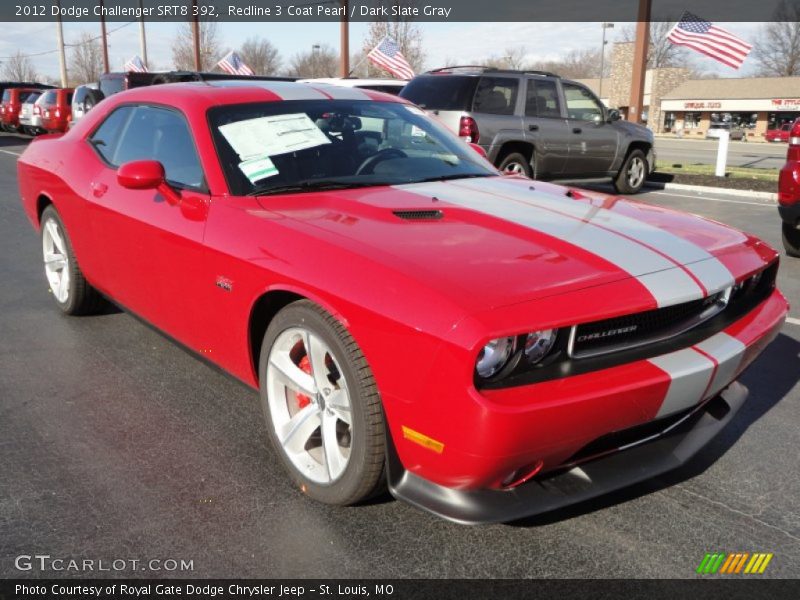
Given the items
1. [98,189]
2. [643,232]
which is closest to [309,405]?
[643,232]

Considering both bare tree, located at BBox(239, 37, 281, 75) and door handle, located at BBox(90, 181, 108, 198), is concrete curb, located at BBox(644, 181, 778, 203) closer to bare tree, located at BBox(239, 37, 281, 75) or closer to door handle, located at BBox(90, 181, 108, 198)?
door handle, located at BBox(90, 181, 108, 198)

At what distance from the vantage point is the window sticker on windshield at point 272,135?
132 inches

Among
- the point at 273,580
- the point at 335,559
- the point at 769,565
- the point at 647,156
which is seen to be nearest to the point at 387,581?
the point at 335,559

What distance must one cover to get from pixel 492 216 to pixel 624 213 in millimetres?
661

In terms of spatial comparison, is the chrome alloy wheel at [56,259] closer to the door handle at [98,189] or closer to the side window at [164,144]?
the door handle at [98,189]

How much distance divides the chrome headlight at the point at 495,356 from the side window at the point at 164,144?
5.67ft

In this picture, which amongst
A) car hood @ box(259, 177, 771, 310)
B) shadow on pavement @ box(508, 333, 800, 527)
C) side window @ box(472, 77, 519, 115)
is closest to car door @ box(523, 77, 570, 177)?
side window @ box(472, 77, 519, 115)

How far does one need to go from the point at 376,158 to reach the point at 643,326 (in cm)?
170

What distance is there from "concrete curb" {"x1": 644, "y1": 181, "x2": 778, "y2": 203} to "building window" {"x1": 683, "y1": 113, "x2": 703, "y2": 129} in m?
57.0

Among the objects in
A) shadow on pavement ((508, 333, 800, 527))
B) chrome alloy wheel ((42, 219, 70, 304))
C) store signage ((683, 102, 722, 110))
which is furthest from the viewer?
store signage ((683, 102, 722, 110))

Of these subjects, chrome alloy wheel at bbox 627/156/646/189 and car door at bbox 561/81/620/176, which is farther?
chrome alloy wheel at bbox 627/156/646/189

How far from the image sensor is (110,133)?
4.32 m

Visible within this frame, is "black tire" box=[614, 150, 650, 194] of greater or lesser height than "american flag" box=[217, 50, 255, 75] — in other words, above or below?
below

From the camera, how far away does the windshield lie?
3.29m
